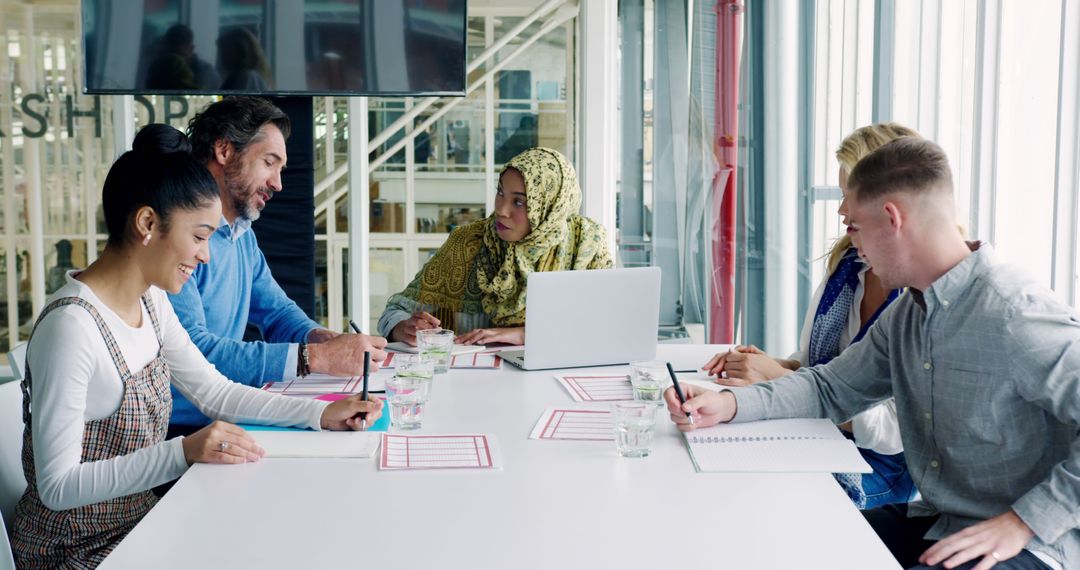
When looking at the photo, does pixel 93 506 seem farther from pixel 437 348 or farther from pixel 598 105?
pixel 598 105

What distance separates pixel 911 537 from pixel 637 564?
2.80 ft

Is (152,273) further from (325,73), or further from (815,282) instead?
(815,282)

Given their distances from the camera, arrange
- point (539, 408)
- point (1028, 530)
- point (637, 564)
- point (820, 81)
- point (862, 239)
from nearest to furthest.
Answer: point (637, 564), point (1028, 530), point (862, 239), point (539, 408), point (820, 81)

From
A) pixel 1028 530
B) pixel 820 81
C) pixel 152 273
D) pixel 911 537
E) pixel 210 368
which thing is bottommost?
pixel 911 537

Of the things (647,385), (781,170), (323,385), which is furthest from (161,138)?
(781,170)

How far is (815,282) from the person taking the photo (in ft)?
11.7

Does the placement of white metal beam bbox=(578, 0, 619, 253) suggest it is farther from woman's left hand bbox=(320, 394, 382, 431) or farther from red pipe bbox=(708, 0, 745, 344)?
woman's left hand bbox=(320, 394, 382, 431)

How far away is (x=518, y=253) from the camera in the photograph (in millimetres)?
3166

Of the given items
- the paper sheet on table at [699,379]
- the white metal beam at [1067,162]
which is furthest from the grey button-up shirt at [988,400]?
the white metal beam at [1067,162]

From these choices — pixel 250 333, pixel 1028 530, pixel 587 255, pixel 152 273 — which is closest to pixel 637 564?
pixel 1028 530

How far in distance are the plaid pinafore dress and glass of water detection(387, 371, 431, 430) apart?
451mm

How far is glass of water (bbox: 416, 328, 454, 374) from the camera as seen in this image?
8.00 feet

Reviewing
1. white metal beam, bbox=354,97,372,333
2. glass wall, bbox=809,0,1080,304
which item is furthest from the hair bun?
white metal beam, bbox=354,97,372,333

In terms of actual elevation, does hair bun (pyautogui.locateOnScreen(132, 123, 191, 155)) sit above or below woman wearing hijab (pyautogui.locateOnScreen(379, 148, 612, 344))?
above
